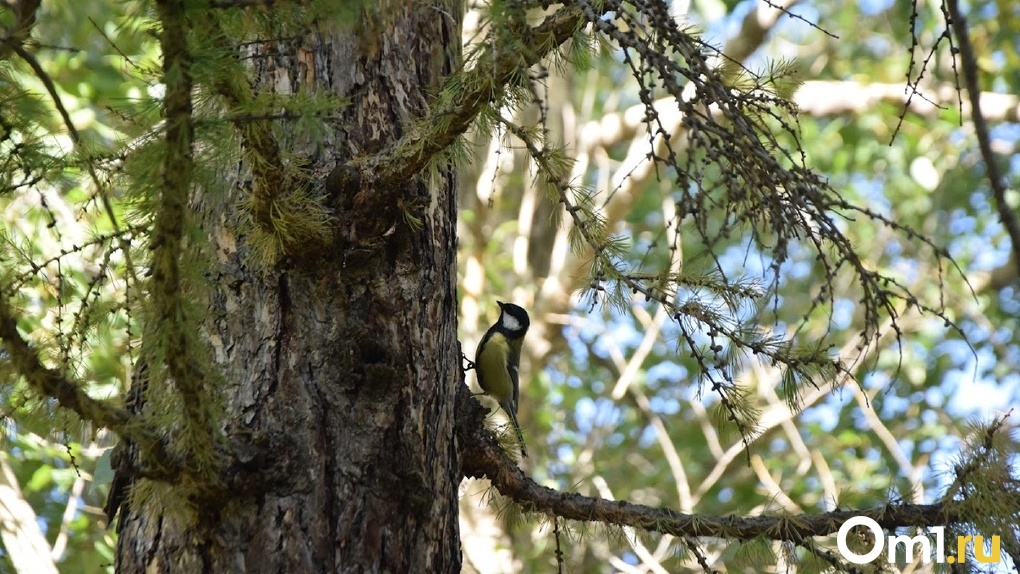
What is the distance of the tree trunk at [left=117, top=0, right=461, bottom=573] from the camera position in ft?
6.20

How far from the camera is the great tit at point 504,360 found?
448 cm

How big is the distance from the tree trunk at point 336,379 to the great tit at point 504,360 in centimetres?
218

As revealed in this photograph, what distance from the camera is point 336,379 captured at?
6.62 feet

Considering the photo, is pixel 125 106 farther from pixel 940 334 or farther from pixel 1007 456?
pixel 940 334

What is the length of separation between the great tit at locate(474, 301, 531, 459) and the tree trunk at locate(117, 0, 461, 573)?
2183 millimetres

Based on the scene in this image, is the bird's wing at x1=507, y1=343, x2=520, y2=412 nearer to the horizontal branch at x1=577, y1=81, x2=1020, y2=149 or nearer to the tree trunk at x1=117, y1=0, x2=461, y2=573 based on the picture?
the horizontal branch at x1=577, y1=81, x2=1020, y2=149

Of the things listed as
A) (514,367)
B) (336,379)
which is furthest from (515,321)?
(336,379)

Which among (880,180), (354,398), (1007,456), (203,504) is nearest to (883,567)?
(1007,456)

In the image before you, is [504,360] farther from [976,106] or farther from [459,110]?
[976,106]

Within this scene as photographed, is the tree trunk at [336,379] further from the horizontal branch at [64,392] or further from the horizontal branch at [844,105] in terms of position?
the horizontal branch at [844,105]

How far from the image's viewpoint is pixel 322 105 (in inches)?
61.4

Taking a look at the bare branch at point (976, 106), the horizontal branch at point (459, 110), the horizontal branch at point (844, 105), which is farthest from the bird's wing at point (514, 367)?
the bare branch at point (976, 106)

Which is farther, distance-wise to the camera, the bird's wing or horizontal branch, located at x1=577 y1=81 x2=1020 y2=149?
horizontal branch, located at x1=577 y1=81 x2=1020 y2=149

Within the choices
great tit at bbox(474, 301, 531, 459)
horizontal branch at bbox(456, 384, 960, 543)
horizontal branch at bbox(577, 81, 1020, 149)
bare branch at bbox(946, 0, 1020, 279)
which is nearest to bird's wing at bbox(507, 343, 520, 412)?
great tit at bbox(474, 301, 531, 459)
